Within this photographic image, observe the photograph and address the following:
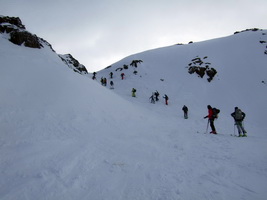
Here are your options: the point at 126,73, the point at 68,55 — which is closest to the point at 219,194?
the point at 126,73

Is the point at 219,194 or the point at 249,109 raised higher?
the point at 249,109

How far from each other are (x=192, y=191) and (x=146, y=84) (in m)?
29.7

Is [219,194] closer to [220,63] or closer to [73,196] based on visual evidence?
[73,196]

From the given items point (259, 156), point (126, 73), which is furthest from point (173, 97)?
point (259, 156)

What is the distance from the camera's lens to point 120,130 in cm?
1040

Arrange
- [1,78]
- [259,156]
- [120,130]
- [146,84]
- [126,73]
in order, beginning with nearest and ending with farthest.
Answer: [259,156] → [120,130] → [1,78] → [146,84] → [126,73]

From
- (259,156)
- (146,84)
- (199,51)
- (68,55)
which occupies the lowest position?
(259,156)

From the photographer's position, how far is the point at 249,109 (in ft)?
75.0

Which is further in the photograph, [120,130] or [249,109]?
[249,109]

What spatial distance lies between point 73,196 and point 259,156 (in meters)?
6.80

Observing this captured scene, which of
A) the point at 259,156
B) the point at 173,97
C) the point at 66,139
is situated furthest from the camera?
the point at 173,97

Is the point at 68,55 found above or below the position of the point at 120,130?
above

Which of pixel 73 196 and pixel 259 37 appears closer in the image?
pixel 73 196

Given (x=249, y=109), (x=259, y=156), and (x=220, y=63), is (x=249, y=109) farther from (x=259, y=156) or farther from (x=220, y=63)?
(x=259, y=156)
